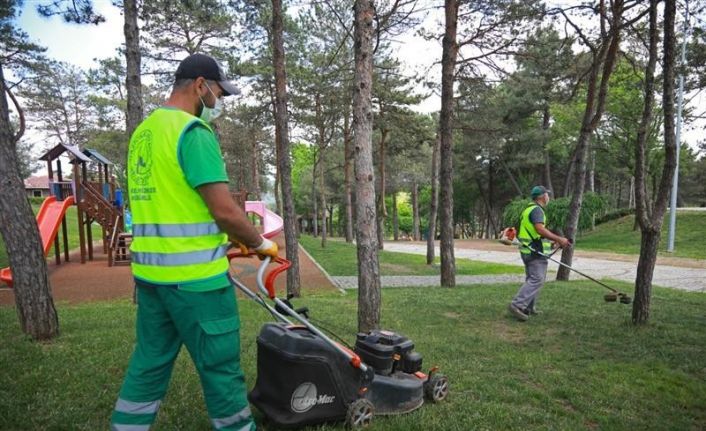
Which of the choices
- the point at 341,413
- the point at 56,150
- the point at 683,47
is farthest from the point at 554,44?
the point at 56,150

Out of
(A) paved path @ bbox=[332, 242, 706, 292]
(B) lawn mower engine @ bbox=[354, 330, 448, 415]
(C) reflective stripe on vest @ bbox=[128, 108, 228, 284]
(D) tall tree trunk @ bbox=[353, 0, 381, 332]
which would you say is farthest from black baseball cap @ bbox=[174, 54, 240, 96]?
(A) paved path @ bbox=[332, 242, 706, 292]

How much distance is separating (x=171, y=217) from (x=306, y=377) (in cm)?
123

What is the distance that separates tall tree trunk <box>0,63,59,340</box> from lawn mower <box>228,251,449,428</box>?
320cm

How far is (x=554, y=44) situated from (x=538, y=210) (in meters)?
5.98

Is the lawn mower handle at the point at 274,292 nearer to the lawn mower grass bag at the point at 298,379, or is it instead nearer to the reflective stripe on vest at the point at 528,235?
the lawn mower grass bag at the point at 298,379

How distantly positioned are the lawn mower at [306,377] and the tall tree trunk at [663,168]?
4.32 meters

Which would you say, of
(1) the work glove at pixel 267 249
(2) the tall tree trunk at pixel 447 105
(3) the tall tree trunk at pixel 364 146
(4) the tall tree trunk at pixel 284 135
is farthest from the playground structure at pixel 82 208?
(1) the work glove at pixel 267 249

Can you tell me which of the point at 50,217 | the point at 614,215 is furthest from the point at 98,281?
the point at 614,215

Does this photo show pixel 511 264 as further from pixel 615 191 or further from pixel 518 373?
pixel 615 191

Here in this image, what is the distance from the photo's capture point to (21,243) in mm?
4684

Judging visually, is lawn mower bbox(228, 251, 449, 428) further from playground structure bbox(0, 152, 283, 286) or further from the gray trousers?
playground structure bbox(0, 152, 283, 286)

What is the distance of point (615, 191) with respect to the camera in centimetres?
5338

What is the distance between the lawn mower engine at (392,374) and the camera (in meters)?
3.13

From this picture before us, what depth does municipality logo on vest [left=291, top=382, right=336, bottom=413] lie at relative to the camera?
2.75 metres
